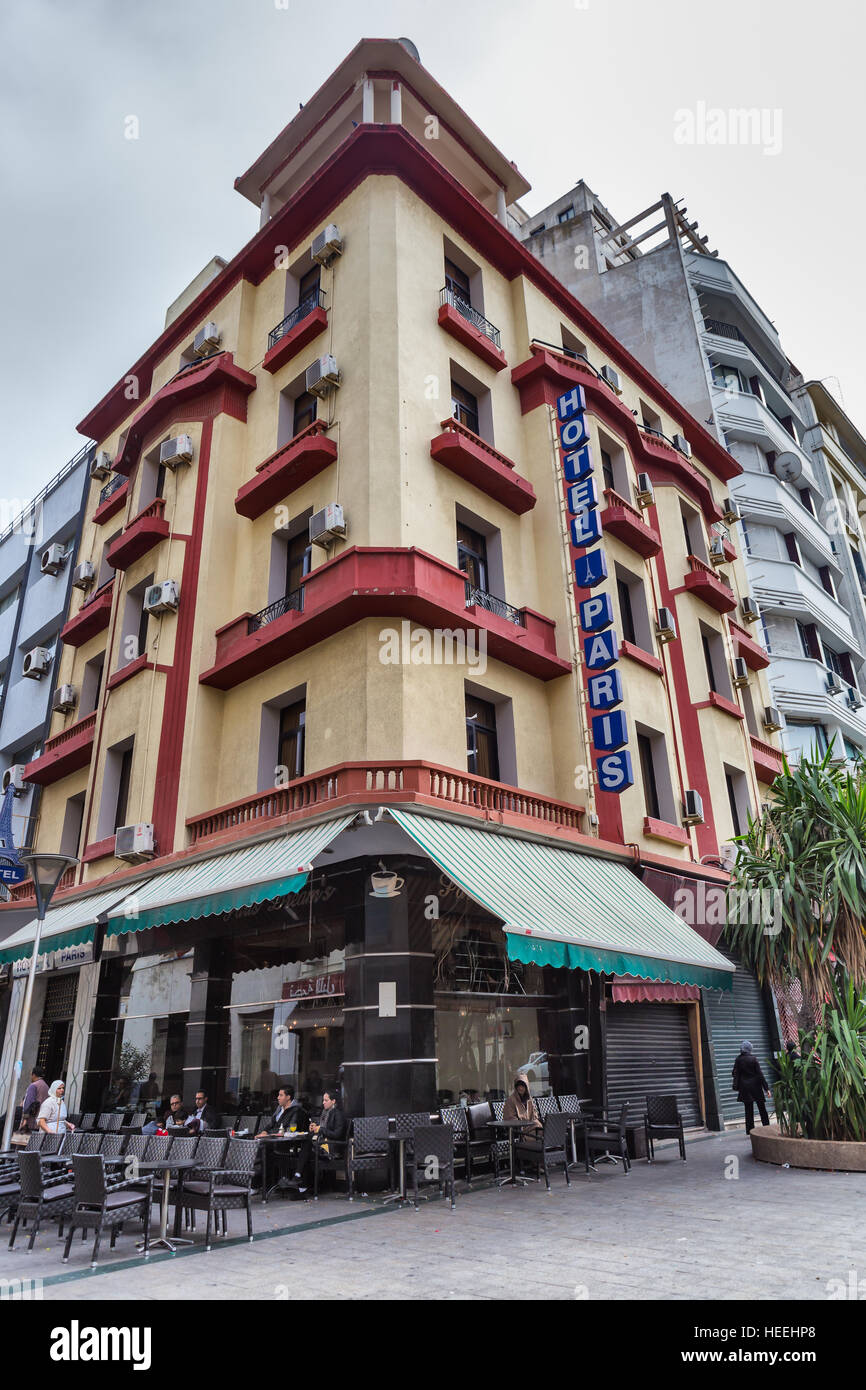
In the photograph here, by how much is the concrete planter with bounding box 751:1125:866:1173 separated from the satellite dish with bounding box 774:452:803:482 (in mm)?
25203

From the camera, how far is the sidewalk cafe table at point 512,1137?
1174cm

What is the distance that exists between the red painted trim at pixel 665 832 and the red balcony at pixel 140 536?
11667 mm

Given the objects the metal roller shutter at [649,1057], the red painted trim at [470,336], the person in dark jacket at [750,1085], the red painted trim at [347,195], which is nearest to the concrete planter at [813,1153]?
the metal roller shutter at [649,1057]

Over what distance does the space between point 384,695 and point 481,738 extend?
2737 millimetres

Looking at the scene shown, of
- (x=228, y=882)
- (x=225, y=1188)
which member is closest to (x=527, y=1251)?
(x=225, y=1188)

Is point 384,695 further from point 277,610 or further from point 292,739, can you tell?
point 277,610

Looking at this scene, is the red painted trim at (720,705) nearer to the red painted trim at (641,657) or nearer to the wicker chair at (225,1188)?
the red painted trim at (641,657)

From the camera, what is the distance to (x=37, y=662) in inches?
944

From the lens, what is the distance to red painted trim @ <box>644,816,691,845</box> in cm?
1684

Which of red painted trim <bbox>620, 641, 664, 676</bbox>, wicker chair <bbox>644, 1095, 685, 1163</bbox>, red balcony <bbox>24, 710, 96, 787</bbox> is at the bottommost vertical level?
wicker chair <bbox>644, 1095, 685, 1163</bbox>

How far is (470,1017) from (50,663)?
16955 mm

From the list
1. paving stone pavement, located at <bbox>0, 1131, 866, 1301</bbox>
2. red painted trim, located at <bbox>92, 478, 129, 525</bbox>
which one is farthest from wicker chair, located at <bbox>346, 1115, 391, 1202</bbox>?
red painted trim, located at <bbox>92, 478, 129, 525</bbox>

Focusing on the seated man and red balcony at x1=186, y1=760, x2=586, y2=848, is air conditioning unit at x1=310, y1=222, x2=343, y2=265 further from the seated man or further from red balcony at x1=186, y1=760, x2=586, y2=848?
the seated man
